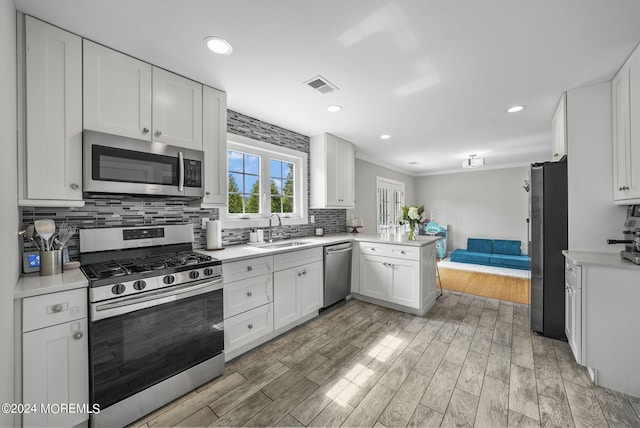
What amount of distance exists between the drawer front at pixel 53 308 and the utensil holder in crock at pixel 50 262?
31 cm

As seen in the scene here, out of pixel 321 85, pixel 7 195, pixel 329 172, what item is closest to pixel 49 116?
pixel 7 195

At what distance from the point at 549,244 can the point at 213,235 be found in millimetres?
3343

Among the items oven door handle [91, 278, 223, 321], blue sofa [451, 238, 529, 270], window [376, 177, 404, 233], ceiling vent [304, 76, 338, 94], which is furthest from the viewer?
window [376, 177, 404, 233]

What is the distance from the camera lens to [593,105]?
7.63 feet

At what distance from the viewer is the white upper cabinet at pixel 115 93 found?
66.2 inches

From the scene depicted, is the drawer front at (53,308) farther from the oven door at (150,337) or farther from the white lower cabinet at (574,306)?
the white lower cabinet at (574,306)

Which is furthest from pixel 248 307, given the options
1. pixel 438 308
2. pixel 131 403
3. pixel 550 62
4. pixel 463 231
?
pixel 463 231

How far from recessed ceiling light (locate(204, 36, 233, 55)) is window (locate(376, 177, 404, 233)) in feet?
14.4

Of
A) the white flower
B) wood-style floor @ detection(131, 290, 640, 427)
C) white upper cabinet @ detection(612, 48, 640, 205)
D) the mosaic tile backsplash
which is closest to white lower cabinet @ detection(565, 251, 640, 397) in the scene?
wood-style floor @ detection(131, 290, 640, 427)

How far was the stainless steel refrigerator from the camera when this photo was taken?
8.09ft

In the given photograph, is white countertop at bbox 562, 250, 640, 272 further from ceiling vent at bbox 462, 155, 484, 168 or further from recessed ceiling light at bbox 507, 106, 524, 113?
ceiling vent at bbox 462, 155, 484, 168

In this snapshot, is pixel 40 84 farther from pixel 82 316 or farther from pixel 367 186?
pixel 367 186

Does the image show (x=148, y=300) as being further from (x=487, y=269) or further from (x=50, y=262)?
(x=487, y=269)

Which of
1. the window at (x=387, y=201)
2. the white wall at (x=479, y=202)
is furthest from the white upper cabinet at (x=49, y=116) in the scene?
the white wall at (x=479, y=202)
